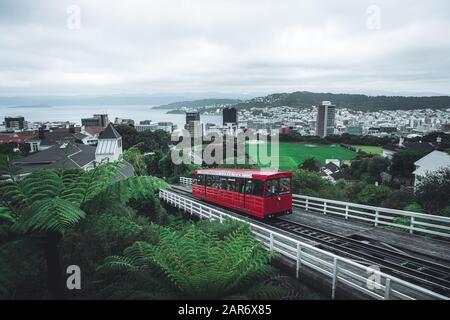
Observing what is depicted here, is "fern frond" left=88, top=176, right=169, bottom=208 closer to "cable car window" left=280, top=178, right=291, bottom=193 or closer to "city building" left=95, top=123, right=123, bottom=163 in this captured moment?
"cable car window" left=280, top=178, right=291, bottom=193

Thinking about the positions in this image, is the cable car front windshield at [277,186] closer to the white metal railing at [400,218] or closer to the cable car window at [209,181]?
the white metal railing at [400,218]

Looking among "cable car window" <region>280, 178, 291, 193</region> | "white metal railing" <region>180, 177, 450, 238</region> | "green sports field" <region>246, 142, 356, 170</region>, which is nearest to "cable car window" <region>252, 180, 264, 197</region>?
"cable car window" <region>280, 178, 291, 193</region>

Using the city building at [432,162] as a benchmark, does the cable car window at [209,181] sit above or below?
above

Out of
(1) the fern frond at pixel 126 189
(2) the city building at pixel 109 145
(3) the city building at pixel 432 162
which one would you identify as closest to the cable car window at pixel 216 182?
(1) the fern frond at pixel 126 189

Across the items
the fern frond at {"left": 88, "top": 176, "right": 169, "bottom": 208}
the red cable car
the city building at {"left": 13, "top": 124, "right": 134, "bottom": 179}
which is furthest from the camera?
the city building at {"left": 13, "top": 124, "right": 134, "bottom": 179}

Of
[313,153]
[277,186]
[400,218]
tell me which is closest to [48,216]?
[277,186]

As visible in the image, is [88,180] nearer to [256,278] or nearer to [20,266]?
[20,266]

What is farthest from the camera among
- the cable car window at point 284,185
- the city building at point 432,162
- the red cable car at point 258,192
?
the city building at point 432,162
